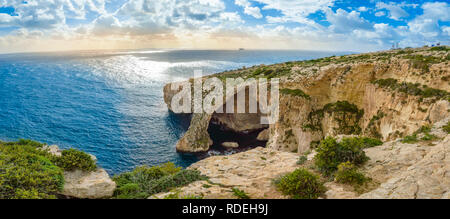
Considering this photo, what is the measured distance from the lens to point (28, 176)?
9094mm

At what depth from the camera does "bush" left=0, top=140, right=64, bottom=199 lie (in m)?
8.34

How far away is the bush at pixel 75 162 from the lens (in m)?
11.4

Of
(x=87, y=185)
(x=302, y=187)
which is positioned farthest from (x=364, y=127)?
(x=87, y=185)

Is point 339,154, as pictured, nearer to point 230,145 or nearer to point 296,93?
point 296,93

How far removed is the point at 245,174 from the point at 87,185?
8256mm

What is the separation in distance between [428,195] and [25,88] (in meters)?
117

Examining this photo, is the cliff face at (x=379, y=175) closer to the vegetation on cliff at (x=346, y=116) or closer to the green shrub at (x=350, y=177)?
the green shrub at (x=350, y=177)

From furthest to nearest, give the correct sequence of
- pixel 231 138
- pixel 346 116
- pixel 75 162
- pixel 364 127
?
1. pixel 231 138
2. pixel 346 116
3. pixel 364 127
4. pixel 75 162

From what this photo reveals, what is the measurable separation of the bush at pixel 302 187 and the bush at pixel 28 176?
382 inches

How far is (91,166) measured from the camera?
1177 cm

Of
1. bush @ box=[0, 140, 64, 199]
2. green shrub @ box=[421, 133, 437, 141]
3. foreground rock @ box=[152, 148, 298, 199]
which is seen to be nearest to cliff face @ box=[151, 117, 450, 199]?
foreground rock @ box=[152, 148, 298, 199]

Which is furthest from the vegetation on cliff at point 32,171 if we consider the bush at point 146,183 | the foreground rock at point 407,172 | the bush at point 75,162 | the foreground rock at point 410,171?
the foreground rock at point 410,171
